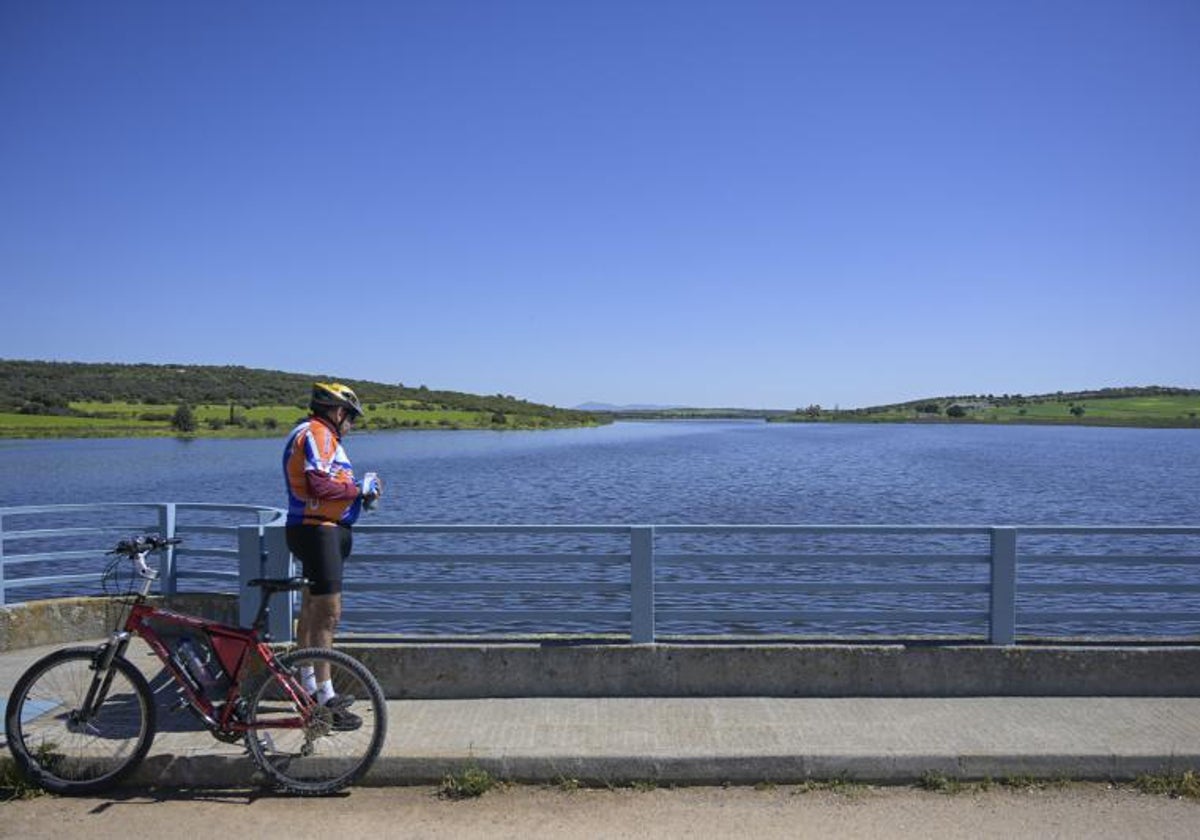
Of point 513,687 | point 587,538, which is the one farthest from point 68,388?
point 513,687

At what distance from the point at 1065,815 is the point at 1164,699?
7.40 feet

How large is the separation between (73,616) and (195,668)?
3.69 metres

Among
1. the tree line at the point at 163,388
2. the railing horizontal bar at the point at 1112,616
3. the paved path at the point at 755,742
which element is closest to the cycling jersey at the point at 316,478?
the paved path at the point at 755,742

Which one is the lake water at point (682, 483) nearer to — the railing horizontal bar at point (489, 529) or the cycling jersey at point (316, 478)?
the railing horizontal bar at point (489, 529)

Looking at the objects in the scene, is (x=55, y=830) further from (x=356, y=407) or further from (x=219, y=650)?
(x=356, y=407)

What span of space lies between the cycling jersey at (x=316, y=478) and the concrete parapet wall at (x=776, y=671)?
1.47 meters

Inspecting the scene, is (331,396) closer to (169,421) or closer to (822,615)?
(822,615)

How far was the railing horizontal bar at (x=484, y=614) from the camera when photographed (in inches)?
283

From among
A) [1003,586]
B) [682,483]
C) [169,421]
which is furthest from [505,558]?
[169,421]

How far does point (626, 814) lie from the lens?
17.0ft

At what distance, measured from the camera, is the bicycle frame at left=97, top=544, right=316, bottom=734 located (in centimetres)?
550

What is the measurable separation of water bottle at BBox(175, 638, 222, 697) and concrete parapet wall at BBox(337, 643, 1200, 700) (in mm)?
1349

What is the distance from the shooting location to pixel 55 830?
4.94 metres

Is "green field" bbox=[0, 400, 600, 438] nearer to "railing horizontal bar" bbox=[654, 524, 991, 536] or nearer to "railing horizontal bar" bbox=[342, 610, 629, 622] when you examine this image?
"railing horizontal bar" bbox=[342, 610, 629, 622]
